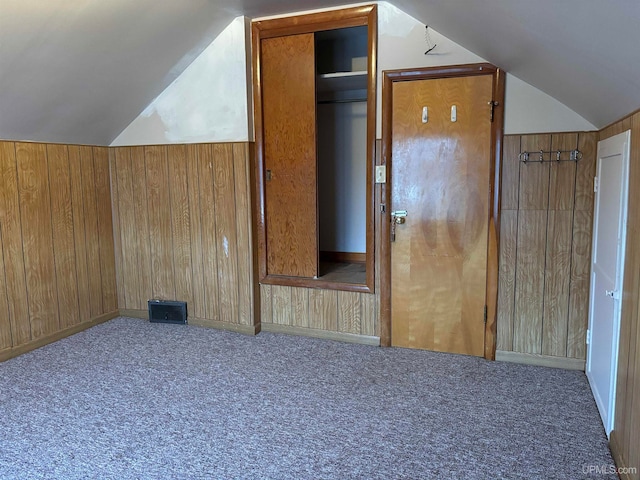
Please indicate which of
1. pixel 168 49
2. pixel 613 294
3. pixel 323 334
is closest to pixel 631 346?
pixel 613 294

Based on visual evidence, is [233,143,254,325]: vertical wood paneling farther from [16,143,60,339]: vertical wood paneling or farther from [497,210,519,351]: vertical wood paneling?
[497,210,519,351]: vertical wood paneling

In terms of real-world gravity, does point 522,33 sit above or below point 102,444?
above

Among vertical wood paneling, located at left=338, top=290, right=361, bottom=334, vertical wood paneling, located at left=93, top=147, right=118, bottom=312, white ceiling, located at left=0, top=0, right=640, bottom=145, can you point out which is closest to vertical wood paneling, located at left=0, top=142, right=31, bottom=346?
white ceiling, located at left=0, top=0, right=640, bottom=145

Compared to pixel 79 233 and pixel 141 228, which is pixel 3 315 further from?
pixel 141 228

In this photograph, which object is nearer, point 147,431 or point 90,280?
point 147,431

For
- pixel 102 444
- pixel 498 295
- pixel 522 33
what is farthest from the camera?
pixel 498 295

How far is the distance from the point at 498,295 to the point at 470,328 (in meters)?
0.31

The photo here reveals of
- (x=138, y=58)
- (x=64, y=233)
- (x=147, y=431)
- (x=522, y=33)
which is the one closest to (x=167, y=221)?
(x=64, y=233)

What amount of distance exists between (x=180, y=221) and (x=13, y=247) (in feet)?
3.99

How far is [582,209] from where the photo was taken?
9.25ft

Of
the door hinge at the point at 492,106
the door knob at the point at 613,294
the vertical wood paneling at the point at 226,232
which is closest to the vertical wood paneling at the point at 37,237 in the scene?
the vertical wood paneling at the point at 226,232

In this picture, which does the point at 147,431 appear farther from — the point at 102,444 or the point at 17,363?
the point at 17,363

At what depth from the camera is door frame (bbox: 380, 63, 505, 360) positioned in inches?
115

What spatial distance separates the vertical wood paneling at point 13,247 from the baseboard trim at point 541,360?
3468mm
